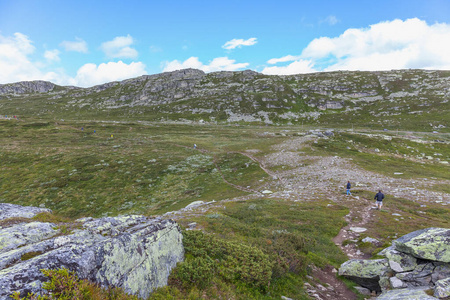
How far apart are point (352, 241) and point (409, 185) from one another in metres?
22.9

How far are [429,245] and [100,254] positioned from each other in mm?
16397

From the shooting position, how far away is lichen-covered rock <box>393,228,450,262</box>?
34.5ft

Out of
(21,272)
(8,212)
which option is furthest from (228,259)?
(8,212)

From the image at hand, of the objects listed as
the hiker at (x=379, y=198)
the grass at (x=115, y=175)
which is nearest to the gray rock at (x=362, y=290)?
the hiker at (x=379, y=198)

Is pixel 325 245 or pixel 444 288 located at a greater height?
pixel 444 288

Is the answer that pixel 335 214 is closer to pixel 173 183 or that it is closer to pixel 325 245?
pixel 325 245

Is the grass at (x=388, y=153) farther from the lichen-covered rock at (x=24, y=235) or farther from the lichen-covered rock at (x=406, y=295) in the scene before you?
the lichen-covered rock at (x=24, y=235)

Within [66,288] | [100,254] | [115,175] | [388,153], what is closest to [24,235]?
[100,254]

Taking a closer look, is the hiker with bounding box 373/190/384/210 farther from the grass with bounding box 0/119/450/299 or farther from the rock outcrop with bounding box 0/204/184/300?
the rock outcrop with bounding box 0/204/184/300

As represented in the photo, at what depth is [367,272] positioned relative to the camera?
1248 centimetres

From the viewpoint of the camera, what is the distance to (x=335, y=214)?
75.0 feet

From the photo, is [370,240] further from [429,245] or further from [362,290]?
[429,245]

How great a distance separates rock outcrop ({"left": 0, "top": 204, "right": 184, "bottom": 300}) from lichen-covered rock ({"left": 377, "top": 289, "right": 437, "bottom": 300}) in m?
10.6

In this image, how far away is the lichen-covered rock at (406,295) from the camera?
8.65 m
